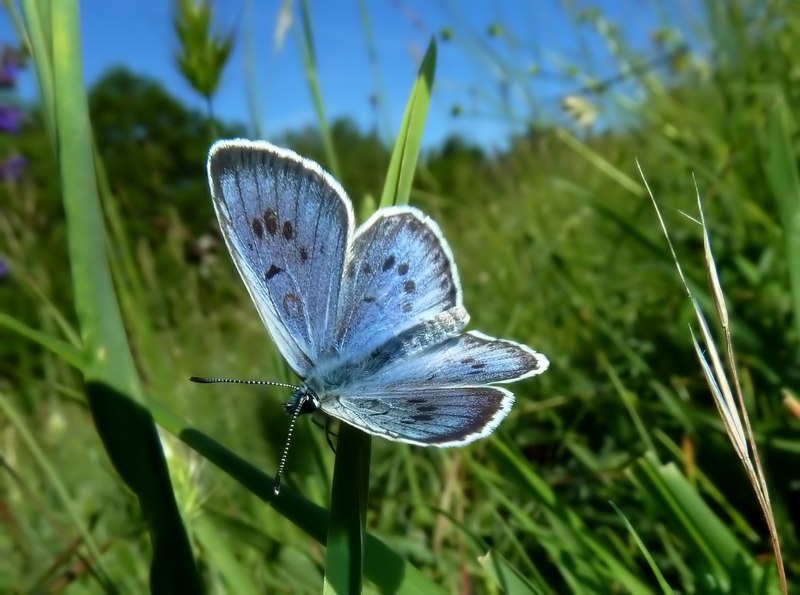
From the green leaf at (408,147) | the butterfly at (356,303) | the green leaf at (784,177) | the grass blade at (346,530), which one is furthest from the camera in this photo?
the green leaf at (784,177)

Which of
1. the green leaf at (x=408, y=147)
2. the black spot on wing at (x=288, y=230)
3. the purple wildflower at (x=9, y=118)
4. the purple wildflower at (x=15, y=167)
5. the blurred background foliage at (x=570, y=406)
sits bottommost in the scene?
the blurred background foliage at (x=570, y=406)

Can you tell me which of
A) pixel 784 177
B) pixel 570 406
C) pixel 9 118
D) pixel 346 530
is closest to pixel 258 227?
pixel 346 530

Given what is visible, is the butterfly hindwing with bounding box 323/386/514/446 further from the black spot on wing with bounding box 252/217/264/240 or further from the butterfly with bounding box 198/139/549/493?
the black spot on wing with bounding box 252/217/264/240

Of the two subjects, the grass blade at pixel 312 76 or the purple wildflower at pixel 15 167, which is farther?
the purple wildflower at pixel 15 167

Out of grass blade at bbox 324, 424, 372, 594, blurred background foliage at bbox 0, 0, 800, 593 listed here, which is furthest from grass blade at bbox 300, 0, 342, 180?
grass blade at bbox 324, 424, 372, 594

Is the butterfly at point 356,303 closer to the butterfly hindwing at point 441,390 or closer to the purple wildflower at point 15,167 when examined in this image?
the butterfly hindwing at point 441,390

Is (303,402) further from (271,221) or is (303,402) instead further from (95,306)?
(95,306)

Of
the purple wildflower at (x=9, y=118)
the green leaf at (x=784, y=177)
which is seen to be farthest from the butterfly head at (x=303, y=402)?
the purple wildflower at (x=9, y=118)

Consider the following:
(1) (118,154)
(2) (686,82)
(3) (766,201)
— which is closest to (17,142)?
(1) (118,154)
